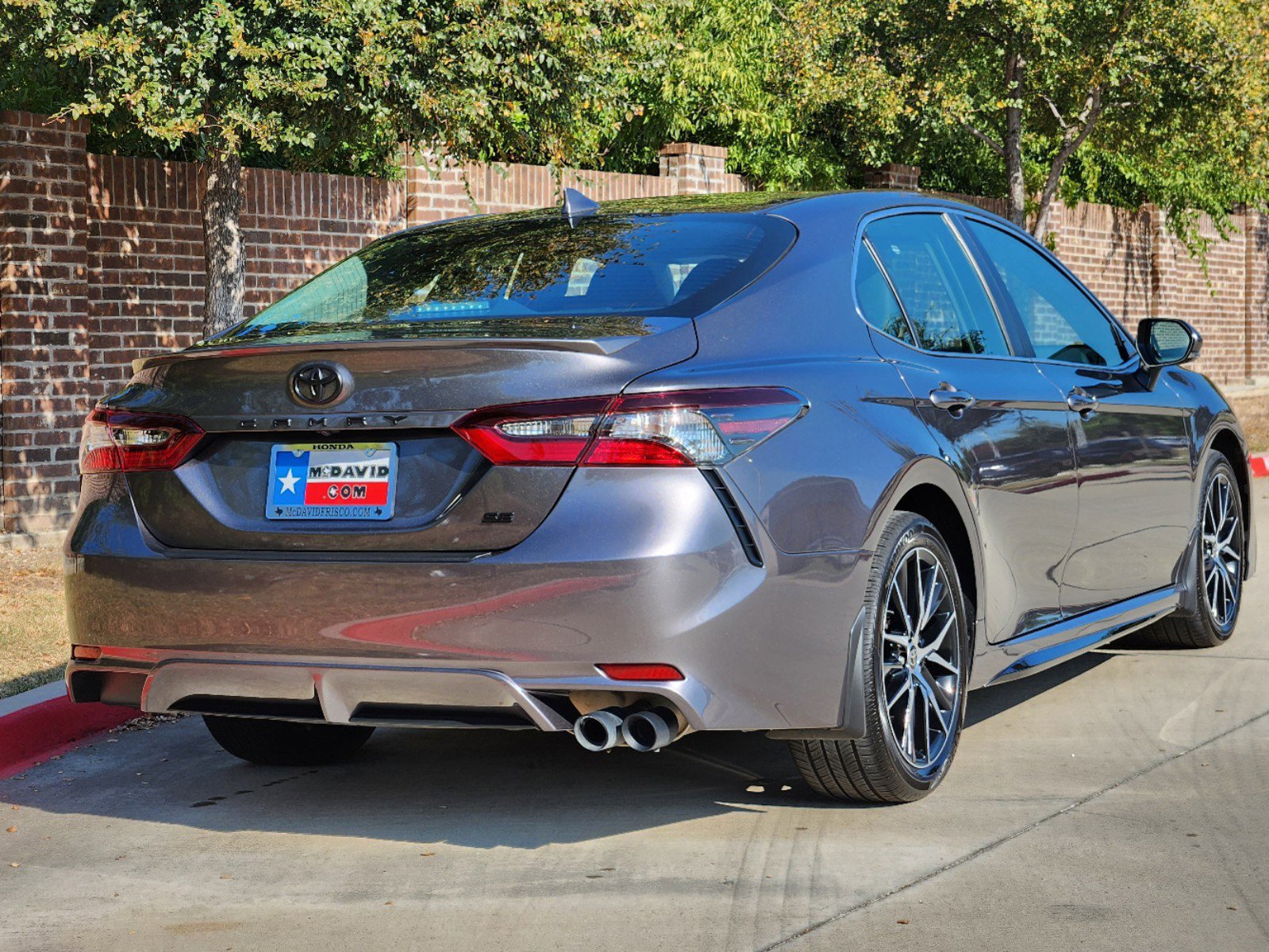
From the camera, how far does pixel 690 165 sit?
651 inches

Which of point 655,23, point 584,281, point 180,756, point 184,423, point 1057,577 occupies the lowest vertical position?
point 180,756

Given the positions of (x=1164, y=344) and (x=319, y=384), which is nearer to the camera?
(x=319, y=384)

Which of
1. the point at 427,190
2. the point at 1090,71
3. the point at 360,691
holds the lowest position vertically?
the point at 360,691

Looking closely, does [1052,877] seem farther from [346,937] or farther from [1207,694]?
[1207,694]

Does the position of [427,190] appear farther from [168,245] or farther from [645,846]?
[645,846]

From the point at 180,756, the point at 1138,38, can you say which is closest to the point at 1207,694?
the point at 180,756

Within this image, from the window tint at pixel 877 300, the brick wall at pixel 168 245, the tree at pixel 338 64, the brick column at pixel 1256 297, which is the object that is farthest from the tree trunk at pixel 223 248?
the brick column at pixel 1256 297

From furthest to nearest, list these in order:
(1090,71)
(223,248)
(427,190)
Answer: (1090,71), (427,190), (223,248)

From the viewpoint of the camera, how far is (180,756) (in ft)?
19.4

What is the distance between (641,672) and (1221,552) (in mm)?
3937

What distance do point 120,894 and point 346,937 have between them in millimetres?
723

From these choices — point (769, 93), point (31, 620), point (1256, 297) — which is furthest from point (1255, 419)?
point (31, 620)

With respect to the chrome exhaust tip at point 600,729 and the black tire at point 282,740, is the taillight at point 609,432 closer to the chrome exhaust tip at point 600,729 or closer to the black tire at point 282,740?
the chrome exhaust tip at point 600,729

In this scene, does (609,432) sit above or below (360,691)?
above
